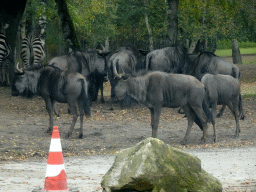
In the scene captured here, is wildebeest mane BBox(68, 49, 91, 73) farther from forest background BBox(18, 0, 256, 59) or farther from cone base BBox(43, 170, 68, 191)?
cone base BBox(43, 170, 68, 191)

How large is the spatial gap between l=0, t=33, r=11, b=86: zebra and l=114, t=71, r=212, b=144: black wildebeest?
1055 cm

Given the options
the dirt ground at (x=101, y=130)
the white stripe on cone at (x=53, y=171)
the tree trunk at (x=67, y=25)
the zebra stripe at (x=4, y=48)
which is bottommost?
the dirt ground at (x=101, y=130)

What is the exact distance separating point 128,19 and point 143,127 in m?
28.8

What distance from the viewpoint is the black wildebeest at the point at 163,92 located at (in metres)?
11.9

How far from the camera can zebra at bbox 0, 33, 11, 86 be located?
21047 mm

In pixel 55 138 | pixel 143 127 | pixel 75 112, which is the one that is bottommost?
pixel 143 127

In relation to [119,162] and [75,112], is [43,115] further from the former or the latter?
[119,162]

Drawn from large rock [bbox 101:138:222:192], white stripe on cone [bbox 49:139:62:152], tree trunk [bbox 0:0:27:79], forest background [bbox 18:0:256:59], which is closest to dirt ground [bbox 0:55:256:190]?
tree trunk [bbox 0:0:27:79]

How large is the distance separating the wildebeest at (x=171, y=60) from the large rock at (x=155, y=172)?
11.4 m

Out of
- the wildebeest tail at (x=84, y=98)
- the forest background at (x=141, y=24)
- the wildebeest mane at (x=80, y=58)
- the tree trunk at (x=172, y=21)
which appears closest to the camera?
the wildebeest tail at (x=84, y=98)

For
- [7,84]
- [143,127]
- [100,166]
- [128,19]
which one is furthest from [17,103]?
[128,19]

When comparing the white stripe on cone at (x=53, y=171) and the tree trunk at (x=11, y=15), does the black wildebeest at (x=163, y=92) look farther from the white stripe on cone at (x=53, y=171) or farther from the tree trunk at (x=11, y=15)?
the tree trunk at (x=11, y=15)

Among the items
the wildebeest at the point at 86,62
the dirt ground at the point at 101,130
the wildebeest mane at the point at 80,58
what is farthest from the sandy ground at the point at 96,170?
the wildebeest mane at the point at 80,58

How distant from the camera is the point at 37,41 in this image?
24328 mm
